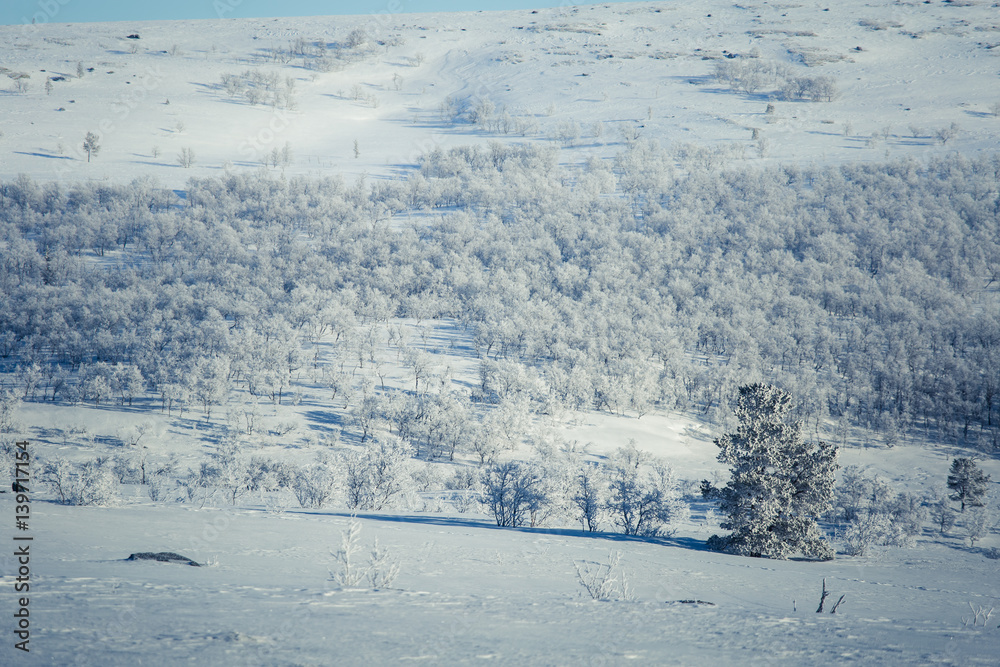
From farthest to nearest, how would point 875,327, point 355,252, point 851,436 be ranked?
point 355,252
point 875,327
point 851,436

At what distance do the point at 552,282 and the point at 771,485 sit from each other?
9259 cm

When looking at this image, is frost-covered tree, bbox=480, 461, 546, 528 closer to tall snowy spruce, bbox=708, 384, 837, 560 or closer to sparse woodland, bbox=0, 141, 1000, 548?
sparse woodland, bbox=0, 141, 1000, 548

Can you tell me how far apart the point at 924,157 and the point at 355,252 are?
473 feet

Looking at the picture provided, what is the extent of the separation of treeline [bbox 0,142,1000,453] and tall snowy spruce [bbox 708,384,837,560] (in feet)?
130

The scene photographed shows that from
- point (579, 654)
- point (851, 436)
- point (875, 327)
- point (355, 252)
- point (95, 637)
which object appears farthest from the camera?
point (355, 252)

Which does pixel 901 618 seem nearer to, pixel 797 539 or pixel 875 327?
pixel 797 539

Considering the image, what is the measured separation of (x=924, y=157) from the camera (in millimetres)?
149500

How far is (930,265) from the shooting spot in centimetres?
11562

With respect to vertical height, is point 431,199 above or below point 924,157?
below

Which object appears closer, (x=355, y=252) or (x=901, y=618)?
(x=901, y=618)

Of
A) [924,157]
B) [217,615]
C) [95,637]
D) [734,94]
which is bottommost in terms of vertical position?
[217,615]

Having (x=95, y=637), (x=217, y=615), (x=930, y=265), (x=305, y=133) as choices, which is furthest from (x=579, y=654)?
(x=305, y=133)

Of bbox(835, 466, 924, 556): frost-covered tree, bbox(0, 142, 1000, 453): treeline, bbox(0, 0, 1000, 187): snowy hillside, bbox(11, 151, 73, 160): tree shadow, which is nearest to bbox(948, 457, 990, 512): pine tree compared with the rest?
bbox(835, 466, 924, 556): frost-covered tree

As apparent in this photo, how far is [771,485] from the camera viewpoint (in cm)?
1691
